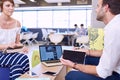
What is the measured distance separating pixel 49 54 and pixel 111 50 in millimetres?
1104

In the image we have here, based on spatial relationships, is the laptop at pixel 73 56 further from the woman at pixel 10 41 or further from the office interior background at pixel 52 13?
the office interior background at pixel 52 13

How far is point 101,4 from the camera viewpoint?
177cm

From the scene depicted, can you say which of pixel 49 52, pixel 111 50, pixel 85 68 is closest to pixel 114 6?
pixel 111 50

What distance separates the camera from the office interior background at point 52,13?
14.2 m

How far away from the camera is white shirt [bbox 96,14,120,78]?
1511 millimetres

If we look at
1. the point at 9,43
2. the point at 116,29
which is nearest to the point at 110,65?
the point at 116,29

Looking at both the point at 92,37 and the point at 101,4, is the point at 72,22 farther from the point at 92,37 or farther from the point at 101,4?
the point at 101,4

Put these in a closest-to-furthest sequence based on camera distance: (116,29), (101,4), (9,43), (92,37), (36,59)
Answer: (116,29) < (101,4) < (36,59) < (9,43) < (92,37)

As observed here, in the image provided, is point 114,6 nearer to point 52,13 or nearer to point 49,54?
point 49,54

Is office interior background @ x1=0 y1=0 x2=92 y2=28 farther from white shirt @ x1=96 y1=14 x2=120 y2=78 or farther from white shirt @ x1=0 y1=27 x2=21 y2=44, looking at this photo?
white shirt @ x1=96 y1=14 x2=120 y2=78

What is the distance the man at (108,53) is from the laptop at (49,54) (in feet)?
1.95

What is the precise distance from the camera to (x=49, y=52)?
2494mm

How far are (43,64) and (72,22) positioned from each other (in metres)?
12.5

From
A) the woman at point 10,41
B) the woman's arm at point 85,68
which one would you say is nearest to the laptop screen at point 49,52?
the woman at point 10,41
